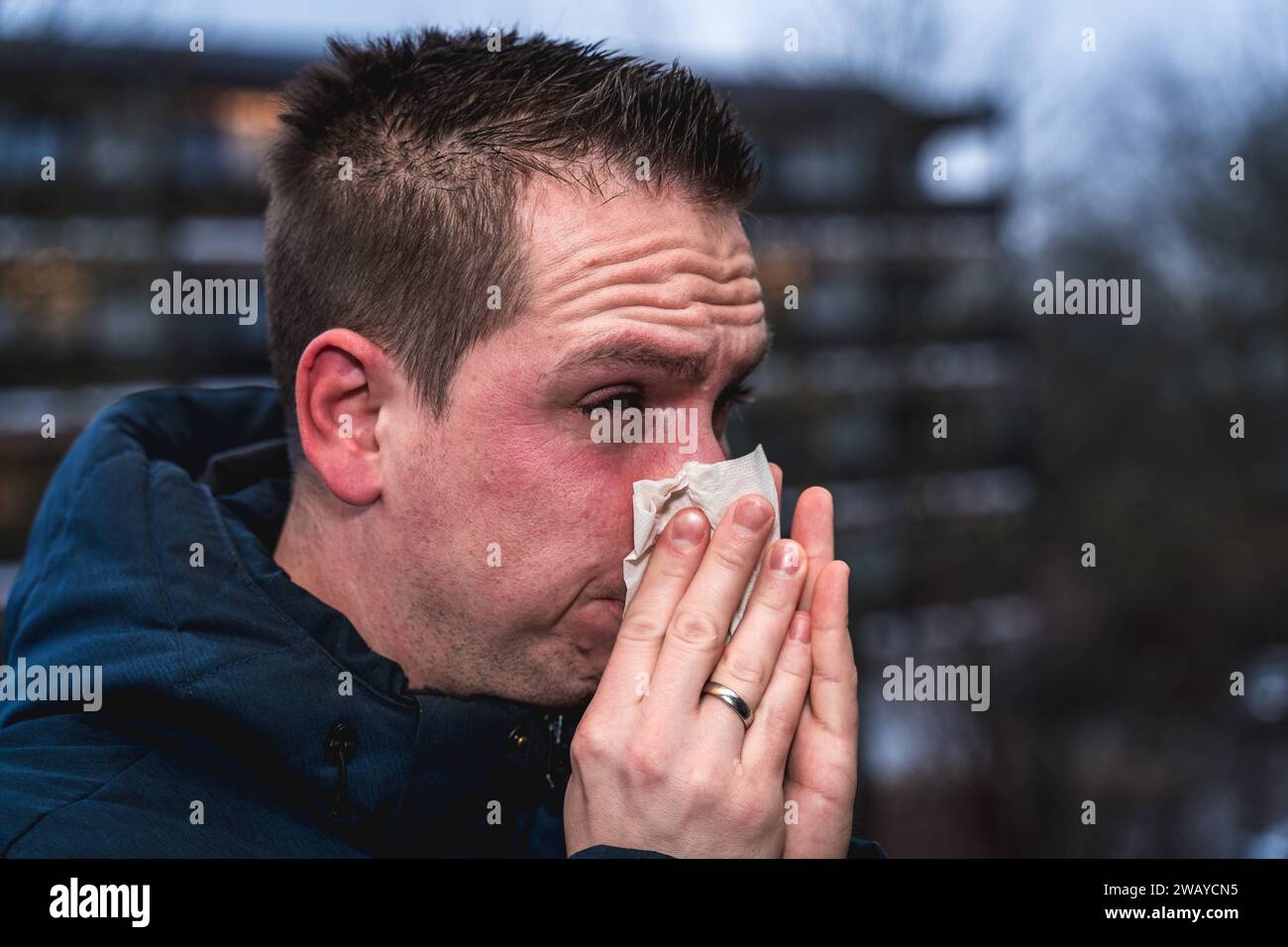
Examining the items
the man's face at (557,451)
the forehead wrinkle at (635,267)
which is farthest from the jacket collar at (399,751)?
the forehead wrinkle at (635,267)

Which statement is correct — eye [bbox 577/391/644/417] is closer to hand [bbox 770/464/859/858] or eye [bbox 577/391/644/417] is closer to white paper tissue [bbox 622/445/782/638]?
white paper tissue [bbox 622/445/782/638]

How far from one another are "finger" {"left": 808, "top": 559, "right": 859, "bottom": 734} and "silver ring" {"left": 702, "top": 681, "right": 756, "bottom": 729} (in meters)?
0.23

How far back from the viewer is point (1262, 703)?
1554 cm

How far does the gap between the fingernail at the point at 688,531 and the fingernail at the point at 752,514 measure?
0.30ft

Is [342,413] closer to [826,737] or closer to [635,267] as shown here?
[635,267]

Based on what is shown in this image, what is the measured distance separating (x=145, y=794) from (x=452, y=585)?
81cm

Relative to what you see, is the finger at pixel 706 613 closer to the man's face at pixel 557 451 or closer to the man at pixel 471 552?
the man at pixel 471 552

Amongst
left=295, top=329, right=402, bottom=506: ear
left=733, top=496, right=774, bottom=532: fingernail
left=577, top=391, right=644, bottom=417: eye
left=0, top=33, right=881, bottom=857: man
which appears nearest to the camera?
left=0, top=33, right=881, bottom=857: man

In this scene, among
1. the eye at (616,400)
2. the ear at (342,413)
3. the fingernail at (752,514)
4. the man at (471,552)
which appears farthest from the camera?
the ear at (342,413)

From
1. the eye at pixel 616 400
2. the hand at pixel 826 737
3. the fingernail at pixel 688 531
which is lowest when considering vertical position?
the hand at pixel 826 737

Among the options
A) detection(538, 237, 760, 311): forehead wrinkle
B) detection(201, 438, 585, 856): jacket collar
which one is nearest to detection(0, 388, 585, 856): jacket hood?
detection(201, 438, 585, 856): jacket collar

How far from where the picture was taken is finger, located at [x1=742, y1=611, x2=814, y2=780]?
91.1 inches

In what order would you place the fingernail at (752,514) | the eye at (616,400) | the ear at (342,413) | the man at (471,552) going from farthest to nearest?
the ear at (342,413)
the eye at (616,400)
the fingernail at (752,514)
the man at (471,552)

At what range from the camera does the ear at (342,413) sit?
104 inches
